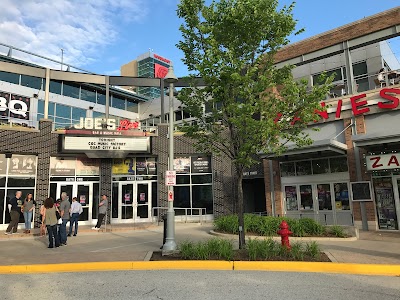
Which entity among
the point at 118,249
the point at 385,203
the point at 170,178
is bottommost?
the point at 118,249

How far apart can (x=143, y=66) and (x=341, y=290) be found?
77.2m

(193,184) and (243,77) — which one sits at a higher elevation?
(243,77)

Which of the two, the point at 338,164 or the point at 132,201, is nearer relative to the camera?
the point at 338,164

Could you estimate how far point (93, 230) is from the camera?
15594 mm

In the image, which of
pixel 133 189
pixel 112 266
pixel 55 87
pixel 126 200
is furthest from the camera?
pixel 55 87

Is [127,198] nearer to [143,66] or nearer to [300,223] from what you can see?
[300,223]

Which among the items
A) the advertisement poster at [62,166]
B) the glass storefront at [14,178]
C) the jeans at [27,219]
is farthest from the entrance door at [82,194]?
the jeans at [27,219]

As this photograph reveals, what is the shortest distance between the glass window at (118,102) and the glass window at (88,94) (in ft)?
7.63

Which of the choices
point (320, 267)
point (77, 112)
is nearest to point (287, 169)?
point (320, 267)

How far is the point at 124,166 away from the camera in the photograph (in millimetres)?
19812

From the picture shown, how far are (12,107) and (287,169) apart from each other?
56.9 ft

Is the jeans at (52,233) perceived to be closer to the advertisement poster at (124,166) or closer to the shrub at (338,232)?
the advertisement poster at (124,166)

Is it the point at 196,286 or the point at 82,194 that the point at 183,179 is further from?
the point at 196,286

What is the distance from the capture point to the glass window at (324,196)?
627 inches
